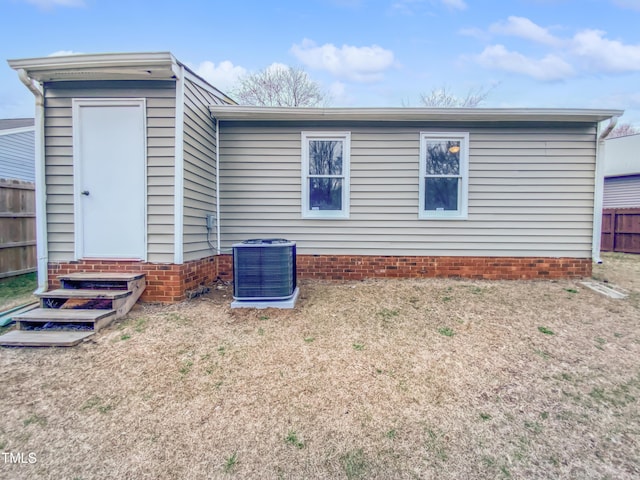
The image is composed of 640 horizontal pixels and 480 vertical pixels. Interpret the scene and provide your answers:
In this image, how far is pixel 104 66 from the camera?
390cm

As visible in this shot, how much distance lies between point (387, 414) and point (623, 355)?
2505mm

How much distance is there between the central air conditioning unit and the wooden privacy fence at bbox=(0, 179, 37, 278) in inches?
192

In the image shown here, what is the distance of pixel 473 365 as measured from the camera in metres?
2.83

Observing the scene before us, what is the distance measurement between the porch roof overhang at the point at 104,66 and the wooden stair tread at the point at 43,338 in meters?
3.07

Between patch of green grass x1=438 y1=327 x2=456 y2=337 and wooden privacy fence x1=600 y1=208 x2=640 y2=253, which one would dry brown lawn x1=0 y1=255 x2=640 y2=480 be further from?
wooden privacy fence x1=600 y1=208 x2=640 y2=253

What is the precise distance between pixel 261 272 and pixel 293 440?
217cm

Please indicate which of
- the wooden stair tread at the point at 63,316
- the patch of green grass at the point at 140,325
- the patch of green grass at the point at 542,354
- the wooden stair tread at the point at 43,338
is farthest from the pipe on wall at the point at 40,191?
the patch of green grass at the point at 542,354

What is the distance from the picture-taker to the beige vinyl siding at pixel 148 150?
4148mm

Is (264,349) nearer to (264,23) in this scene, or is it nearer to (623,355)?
(623,355)

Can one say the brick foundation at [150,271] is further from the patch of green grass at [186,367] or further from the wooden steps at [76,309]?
the patch of green grass at [186,367]

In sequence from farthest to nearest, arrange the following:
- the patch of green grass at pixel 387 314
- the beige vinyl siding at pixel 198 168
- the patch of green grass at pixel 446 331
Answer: the beige vinyl siding at pixel 198 168 → the patch of green grass at pixel 387 314 → the patch of green grass at pixel 446 331

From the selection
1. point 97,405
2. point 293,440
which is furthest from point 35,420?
point 293,440

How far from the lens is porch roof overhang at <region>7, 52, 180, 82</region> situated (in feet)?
12.6

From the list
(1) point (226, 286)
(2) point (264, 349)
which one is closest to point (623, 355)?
(2) point (264, 349)
